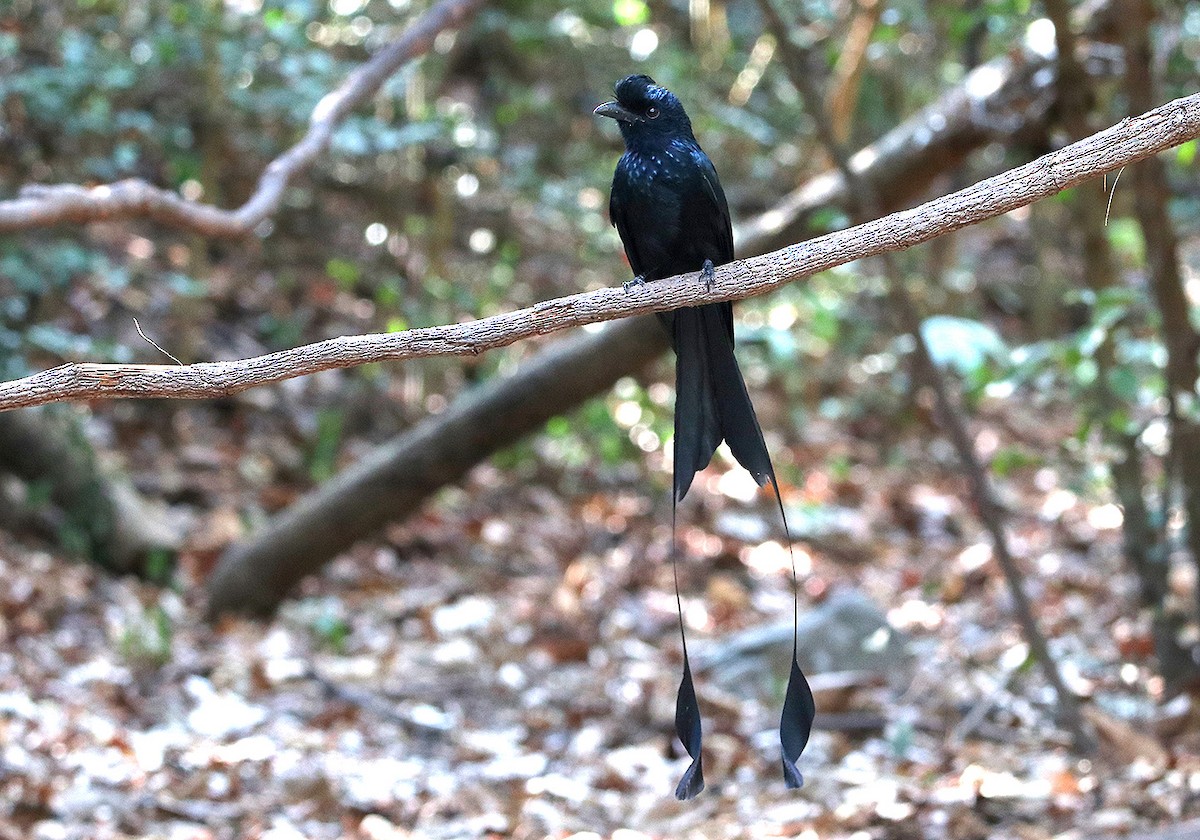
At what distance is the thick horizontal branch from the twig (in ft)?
4.69

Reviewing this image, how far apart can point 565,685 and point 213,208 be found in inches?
Result: 73.2

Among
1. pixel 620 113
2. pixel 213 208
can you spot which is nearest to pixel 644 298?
pixel 620 113

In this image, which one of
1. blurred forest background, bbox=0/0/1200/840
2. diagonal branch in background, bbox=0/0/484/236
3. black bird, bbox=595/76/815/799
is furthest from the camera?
blurred forest background, bbox=0/0/1200/840

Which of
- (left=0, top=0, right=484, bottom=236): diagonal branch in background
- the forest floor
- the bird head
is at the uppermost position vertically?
(left=0, top=0, right=484, bottom=236): diagonal branch in background

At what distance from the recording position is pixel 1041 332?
272 inches

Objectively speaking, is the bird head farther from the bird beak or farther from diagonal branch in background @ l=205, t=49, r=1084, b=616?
diagonal branch in background @ l=205, t=49, r=1084, b=616

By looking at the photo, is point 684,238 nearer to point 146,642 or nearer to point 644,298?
point 644,298

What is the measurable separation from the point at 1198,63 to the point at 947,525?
2.62 metres

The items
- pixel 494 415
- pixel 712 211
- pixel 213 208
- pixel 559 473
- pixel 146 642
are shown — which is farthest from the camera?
pixel 559 473

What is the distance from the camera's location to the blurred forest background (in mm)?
3016

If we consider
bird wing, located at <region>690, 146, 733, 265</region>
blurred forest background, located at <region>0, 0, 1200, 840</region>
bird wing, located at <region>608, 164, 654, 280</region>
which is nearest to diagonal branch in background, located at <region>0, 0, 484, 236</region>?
blurred forest background, located at <region>0, 0, 1200, 840</region>

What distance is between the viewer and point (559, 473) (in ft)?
18.5

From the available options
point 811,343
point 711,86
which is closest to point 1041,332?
point 811,343

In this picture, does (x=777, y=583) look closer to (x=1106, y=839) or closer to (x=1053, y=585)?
(x=1053, y=585)
